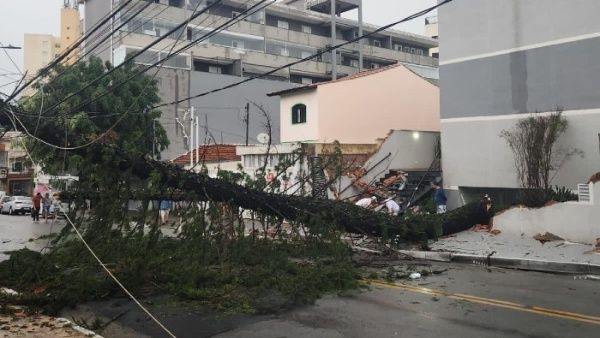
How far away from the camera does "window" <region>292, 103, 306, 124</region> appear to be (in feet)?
88.2

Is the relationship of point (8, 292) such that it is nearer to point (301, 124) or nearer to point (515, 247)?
point (515, 247)

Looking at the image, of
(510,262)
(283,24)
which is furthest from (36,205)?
(283,24)

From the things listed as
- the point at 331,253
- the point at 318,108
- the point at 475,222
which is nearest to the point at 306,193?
the point at 331,253

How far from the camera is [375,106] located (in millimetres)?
27766

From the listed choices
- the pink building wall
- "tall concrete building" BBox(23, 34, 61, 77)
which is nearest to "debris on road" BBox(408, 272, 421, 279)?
the pink building wall

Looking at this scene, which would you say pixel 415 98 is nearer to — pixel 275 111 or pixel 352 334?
pixel 275 111

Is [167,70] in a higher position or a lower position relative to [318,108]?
higher

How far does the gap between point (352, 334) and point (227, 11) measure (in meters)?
46.9

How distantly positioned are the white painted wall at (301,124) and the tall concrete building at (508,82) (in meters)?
7.84

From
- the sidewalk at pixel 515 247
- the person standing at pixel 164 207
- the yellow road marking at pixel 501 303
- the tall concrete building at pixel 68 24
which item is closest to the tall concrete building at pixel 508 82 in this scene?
the sidewalk at pixel 515 247

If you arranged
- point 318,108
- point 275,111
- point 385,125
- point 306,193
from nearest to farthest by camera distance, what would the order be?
point 306,193 < point 318,108 < point 385,125 < point 275,111

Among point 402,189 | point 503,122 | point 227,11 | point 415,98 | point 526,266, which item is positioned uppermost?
point 227,11

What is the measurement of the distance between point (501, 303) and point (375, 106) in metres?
20.7

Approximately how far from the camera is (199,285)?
8547 mm
